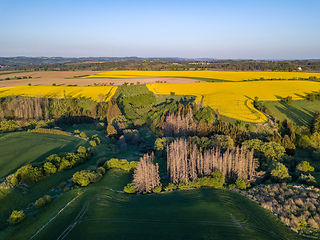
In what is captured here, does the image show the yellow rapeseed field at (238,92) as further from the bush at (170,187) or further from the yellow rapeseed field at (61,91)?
the bush at (170,187)

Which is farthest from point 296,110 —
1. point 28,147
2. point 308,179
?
point 28,147

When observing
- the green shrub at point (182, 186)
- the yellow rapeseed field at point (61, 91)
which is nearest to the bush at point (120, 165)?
the green shrub at point (182, 186)

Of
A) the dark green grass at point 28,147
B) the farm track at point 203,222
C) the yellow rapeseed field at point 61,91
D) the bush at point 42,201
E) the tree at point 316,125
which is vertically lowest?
the bush at point 42,201

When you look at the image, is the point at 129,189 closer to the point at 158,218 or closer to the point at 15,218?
the point at 158,218

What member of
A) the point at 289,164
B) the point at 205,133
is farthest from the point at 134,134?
the point at 289,164

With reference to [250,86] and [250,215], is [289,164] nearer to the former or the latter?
[250,215]
